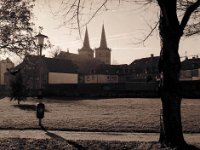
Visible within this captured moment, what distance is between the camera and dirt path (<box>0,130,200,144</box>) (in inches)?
517

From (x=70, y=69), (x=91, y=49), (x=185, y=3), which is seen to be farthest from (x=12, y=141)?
(x=91, y=49)

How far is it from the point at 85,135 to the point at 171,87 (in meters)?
4.59

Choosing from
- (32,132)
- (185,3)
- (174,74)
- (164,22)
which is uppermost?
(185,3)

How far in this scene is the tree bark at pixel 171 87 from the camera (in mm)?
10688

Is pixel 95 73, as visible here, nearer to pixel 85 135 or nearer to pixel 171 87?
pixel 85 135

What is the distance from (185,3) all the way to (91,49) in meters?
138

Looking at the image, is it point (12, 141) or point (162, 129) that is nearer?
point (162, 129)

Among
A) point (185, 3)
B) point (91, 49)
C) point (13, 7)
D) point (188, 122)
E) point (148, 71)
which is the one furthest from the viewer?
point (91, 49)

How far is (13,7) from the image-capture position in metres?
23.7

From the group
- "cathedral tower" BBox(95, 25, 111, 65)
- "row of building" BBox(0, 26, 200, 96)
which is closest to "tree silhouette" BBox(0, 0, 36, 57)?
"row of building" BBox(0, 26, 200, 96)

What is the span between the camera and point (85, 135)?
46.6ft

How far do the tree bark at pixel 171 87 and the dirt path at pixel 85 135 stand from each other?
7.15 feet

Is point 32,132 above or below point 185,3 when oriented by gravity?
below

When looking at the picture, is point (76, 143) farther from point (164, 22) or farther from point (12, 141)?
point (164, 22)
